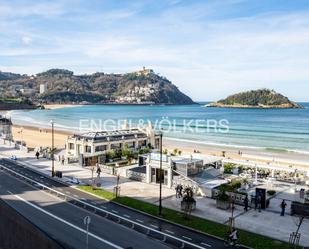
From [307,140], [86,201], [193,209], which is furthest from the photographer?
[307,140]

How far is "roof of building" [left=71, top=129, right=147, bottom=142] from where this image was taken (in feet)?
157

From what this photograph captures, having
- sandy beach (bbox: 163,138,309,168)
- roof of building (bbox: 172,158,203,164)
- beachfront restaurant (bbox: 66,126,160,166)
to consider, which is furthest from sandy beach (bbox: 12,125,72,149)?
roof of building (bbox: 172,158,203,164)

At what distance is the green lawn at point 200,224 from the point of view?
67.5ft

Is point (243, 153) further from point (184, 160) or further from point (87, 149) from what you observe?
point (184, 160)

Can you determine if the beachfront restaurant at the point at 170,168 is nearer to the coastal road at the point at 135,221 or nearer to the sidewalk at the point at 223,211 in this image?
the sidewalk at the point at 223,211

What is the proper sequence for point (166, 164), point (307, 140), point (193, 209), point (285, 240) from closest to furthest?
point (285, 240) < point (193, 209) < point (166, 164) < point (307, 140)

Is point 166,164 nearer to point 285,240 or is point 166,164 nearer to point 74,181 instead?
point 74,181

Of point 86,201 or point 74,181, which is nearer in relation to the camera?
point 86,201

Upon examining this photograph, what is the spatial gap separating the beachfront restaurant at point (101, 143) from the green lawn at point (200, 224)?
1400 centimetres

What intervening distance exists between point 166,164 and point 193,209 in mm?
8257

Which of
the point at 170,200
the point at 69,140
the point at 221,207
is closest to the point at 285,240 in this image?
the point at 221,207

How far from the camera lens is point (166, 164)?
34.3 metres

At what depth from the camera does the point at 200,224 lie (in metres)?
23.6

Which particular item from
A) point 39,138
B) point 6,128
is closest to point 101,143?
point 6,128
